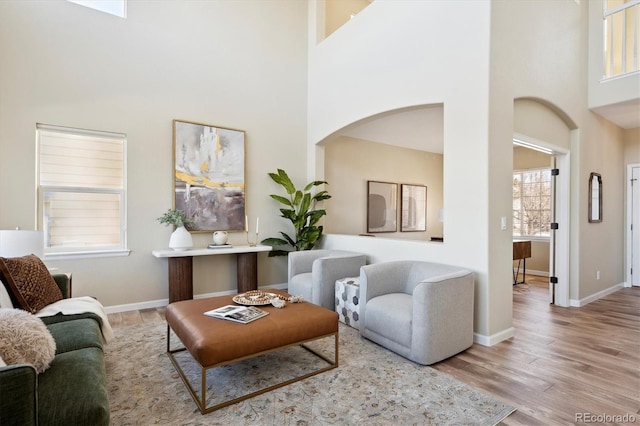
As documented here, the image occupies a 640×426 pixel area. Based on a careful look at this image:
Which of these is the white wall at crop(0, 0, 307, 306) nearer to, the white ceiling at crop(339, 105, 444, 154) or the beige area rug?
the white ceiling at crop(339, 105, 444, 154)

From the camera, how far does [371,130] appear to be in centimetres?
592

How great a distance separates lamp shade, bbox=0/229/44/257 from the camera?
2.77 metres

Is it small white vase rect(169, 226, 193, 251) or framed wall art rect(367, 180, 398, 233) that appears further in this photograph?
framed wall art rect(367, 180, 398, 233)

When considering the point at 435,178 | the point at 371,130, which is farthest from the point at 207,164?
the point at 435,178

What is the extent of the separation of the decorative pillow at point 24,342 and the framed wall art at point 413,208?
6302mm

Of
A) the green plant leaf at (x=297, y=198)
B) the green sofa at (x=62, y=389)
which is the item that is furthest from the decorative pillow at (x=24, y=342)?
the green plant leaf at (x=297, y=198)

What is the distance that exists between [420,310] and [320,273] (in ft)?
4.66

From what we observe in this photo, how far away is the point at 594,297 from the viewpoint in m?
4.81

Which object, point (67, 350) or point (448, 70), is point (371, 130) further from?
point (67, 350)

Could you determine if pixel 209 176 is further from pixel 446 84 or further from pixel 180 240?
pixel 446 84

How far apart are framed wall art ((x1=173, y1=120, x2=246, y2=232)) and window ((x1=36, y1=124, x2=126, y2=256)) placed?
0.69 meters

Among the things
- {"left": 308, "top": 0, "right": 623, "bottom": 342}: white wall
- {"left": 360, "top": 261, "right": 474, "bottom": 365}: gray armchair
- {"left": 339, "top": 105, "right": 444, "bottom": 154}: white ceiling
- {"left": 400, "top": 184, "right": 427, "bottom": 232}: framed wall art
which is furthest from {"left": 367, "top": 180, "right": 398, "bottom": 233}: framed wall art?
{"left": 360, "top": 261, "right": 474, "bottom": 365}: gray armchair

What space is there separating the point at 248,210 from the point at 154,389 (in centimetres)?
304

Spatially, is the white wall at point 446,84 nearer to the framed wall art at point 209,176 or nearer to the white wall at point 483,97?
the white wall at point 483,97
